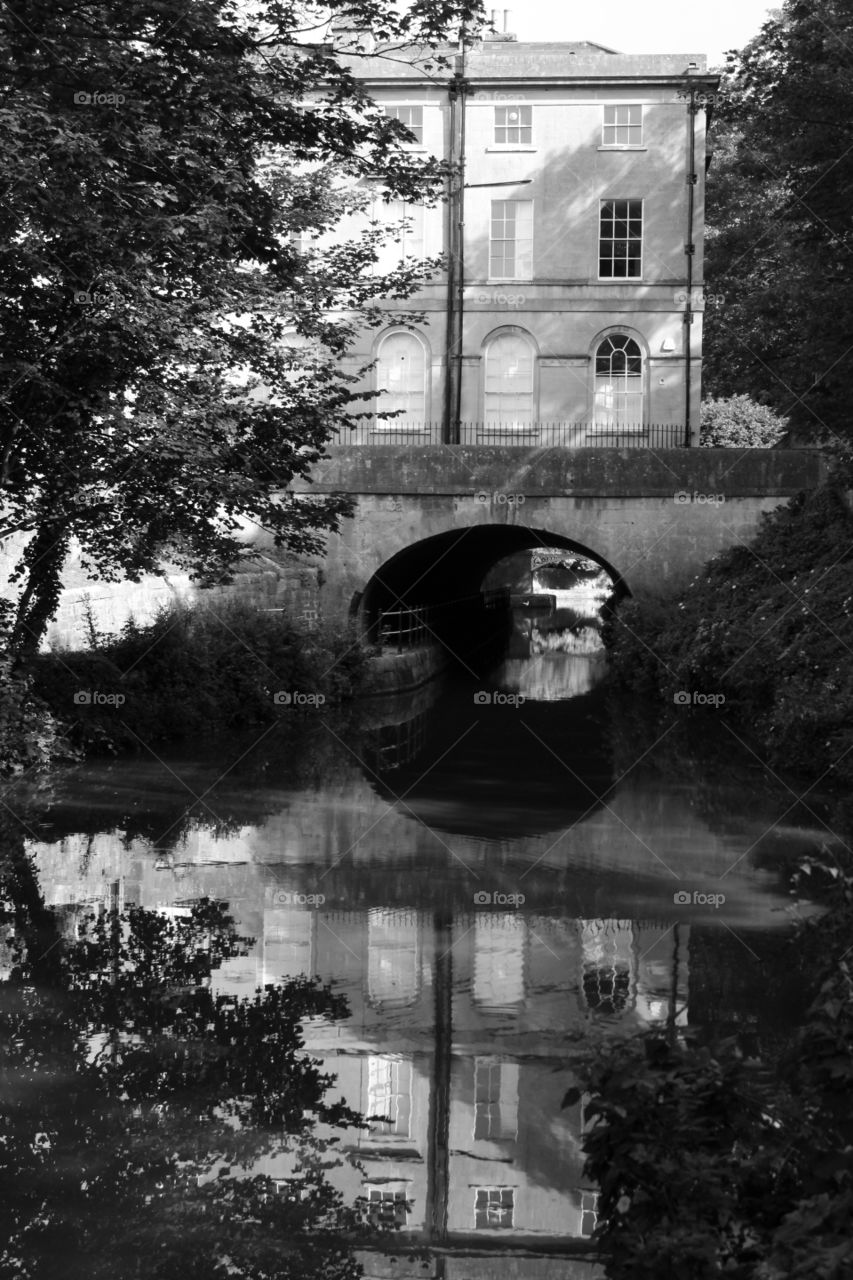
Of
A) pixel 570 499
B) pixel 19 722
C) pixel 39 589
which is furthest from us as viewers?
pixel 570 499

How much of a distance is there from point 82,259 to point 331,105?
2.43m

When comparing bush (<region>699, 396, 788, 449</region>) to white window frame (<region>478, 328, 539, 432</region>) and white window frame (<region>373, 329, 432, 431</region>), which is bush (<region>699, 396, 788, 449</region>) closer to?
white window frame (<region>478, 328, 539, 432</region>)

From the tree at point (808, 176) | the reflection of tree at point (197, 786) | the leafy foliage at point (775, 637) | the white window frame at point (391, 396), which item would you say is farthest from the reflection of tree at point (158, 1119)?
the white window frame at point (391, 396)

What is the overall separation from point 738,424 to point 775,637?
23898 millimetres

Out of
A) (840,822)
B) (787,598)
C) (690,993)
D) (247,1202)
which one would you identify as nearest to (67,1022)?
(247,1202)

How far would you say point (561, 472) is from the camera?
77.4ft

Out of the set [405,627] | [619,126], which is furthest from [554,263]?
[405,627]

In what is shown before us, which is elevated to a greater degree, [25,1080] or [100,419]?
[100,419]

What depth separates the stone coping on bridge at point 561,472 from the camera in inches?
924

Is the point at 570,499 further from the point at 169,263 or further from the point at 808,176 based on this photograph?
the point at 169,263

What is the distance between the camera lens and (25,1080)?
594cm

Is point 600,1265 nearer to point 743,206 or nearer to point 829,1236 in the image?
point 829,1236

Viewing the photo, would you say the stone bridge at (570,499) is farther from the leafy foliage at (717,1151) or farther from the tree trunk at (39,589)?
the leafy foliage at (717,1151)

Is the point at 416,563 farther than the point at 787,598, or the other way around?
the point at 416,563
